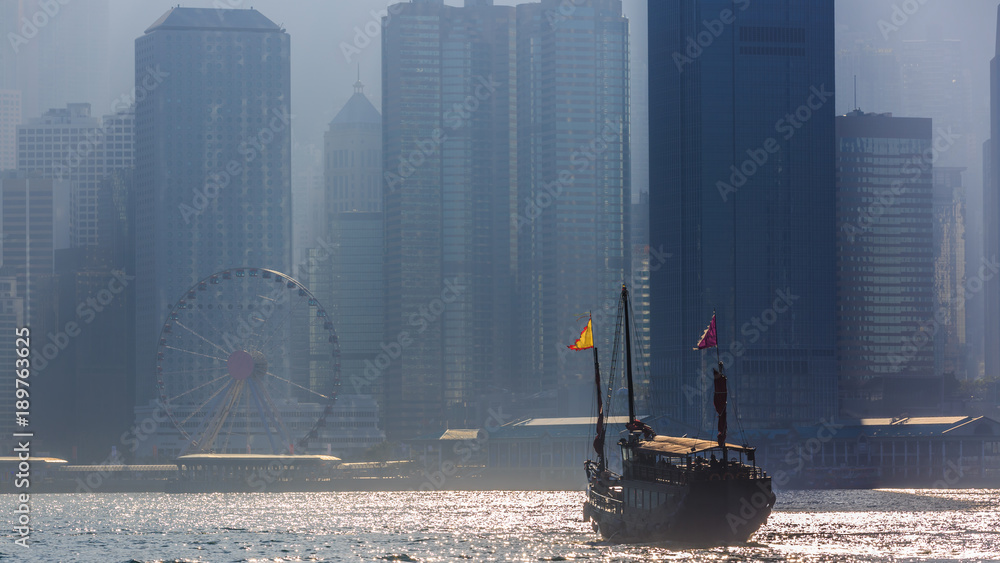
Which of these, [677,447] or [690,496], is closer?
[690,496]

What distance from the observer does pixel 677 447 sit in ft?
452

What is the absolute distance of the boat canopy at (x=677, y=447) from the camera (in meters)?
134

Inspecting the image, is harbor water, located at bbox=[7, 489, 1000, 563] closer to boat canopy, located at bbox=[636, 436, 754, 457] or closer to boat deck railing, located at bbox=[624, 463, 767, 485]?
boat deck railing, located at bbox=[624, 463, 767, 485]

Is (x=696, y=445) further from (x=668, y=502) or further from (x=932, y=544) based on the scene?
(x=932, y=544)

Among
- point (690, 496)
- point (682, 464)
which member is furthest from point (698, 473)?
point (682, 464)

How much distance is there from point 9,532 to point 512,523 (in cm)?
5628

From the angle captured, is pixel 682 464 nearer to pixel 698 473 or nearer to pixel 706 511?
pixel 698 473

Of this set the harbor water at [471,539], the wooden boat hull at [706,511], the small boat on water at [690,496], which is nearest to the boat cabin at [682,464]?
the small boat on water at [690,496]

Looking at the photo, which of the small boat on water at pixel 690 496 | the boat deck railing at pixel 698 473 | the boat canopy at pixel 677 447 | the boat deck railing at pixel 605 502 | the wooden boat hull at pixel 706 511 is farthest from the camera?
the boat deck railing at pixel 605 502

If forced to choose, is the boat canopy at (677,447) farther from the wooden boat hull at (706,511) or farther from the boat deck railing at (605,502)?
the boat deck railing at (605,502)

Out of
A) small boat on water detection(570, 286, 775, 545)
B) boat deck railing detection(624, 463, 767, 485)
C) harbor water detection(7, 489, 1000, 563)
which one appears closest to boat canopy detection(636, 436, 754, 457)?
small boat on water detection(570, 286, 775, 545)

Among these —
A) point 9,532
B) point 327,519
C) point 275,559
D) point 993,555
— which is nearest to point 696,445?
point 993,555

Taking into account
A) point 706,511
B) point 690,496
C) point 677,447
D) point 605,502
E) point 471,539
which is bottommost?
point 471,539

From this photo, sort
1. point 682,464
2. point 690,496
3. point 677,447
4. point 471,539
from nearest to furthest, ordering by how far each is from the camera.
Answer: point 690,496 → point 677,447 → point 682,464 → point 471,539
